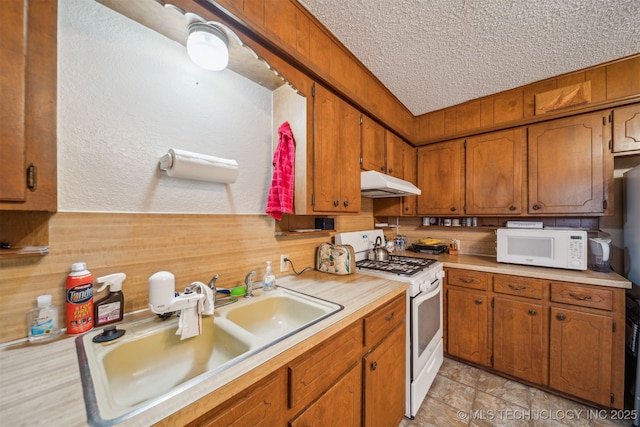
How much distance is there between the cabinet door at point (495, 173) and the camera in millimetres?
2197

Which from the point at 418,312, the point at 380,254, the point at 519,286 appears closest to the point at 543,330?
the point at 519,286

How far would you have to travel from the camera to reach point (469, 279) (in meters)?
2.12

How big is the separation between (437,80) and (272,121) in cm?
156

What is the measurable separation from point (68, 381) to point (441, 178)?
9.80ft

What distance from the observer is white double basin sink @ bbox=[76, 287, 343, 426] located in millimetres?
571

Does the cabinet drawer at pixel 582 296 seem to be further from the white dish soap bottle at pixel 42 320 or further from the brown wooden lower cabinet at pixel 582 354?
the white dish soap bottle at pixel 42 320

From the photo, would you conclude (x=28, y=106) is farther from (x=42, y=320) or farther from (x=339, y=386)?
(x=339, y=386)

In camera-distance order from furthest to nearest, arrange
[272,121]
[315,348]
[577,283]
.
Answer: [577,283] < [272,121] < [315,348]

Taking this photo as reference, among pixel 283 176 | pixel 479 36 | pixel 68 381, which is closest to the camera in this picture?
pixel 68 381

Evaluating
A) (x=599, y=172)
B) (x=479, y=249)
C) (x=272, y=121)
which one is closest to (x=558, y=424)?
(x=479, y=249)

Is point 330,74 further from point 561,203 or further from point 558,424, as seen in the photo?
point 558,424

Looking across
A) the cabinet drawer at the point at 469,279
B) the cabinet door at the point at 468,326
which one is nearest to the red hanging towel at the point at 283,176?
the cabinet drawer at the point at 469,279

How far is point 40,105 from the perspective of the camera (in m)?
0.72

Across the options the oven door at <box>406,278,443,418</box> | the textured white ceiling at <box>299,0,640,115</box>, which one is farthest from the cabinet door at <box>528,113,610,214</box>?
the oven door at <box>406,278,443,418</box>
